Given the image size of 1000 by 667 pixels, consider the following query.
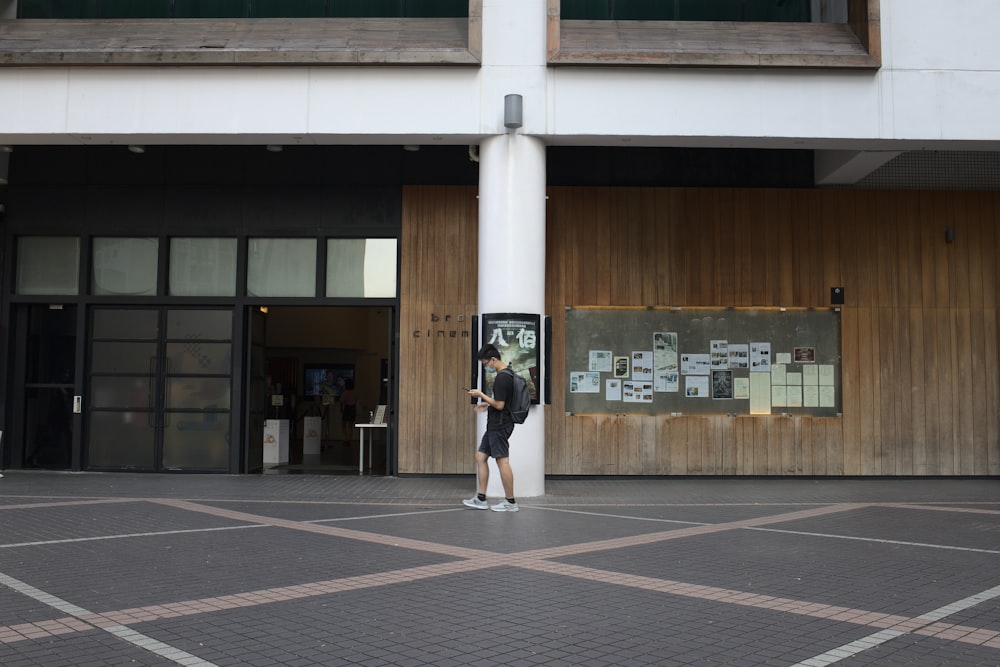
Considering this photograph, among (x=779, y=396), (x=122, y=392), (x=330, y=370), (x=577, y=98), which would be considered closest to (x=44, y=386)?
(x=122, y=392)

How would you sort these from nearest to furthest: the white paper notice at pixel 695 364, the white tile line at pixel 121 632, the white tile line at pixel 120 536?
the white tile line at pixel 121 632, the white tile line at pixel 120 536, the white paper notice at pixel 695 364

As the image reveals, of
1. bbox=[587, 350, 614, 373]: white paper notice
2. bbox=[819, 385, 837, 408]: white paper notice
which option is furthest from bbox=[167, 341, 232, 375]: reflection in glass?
bbox=[819, 385, 837, 408]: white paper notice

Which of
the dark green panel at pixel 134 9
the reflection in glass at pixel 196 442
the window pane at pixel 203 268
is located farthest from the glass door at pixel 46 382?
the dark green panel at pixel 134 9

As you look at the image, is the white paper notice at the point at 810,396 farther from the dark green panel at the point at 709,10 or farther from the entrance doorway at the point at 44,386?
the entrance doorway at the point at 44,386

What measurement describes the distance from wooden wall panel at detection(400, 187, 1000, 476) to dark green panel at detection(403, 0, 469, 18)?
2610 millimetres

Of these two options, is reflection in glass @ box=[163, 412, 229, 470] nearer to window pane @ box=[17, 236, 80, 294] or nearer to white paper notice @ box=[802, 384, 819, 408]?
window pane @ box=[17, 236, 80, 294]

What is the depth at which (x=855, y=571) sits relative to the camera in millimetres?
7059

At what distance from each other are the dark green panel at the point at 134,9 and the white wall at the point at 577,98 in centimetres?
272

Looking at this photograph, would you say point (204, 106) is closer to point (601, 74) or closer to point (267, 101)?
point (267, 101)

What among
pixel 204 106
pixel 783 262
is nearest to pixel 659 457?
pixel 783 262

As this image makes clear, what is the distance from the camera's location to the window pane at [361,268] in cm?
Result: 1434

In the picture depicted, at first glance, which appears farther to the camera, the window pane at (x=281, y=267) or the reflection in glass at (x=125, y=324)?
the reflection in glass at (x=125, y=324)

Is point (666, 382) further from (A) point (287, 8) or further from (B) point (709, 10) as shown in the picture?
(A) point (287, 8)

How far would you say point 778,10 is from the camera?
1440cm
